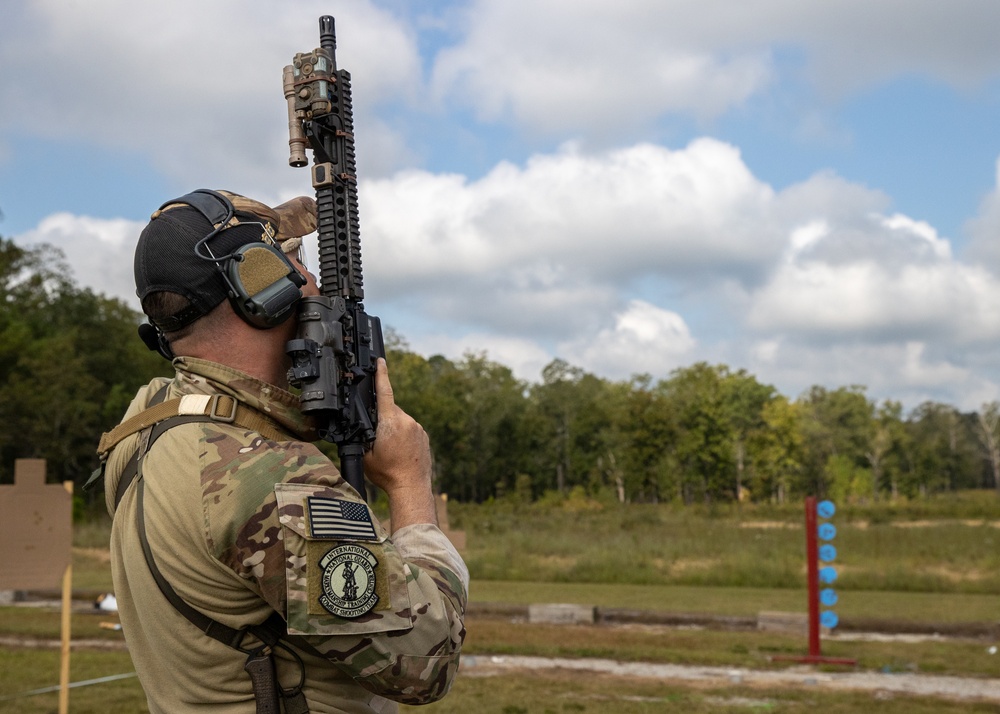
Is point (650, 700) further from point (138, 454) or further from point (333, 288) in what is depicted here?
point (138, 454)

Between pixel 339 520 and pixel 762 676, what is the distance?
968cm

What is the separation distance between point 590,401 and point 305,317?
84.7m

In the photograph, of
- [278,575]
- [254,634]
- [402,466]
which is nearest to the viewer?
[278,575]

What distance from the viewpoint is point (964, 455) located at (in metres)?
116

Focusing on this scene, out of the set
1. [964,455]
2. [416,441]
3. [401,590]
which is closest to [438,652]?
[401,590]

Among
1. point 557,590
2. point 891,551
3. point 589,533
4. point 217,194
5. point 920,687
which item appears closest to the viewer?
point 217,194

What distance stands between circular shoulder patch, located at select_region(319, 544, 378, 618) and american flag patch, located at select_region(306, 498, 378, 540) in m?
0.03

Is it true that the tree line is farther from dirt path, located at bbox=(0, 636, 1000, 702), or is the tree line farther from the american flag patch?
the american flag patch

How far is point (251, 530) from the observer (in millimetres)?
1878

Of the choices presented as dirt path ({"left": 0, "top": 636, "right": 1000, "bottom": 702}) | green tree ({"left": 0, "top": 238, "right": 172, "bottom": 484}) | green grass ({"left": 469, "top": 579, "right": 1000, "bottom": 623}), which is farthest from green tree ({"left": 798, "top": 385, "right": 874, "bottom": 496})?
dirt path ({"left": 0, "top": 636, "right": 1000, "bottom": 702})

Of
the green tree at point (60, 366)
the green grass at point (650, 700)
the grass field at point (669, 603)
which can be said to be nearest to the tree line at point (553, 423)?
the green tree at point (60, 366)

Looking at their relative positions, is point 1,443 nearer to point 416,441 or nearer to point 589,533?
point 589,533

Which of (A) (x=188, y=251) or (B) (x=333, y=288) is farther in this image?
(B) (x=333, y=288)

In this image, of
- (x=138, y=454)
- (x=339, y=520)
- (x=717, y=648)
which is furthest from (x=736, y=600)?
(x=339, y=520)
